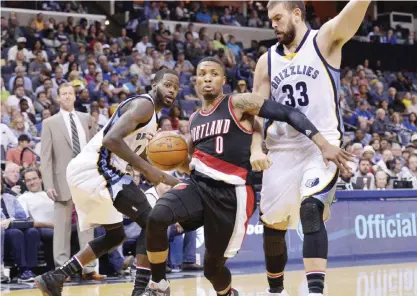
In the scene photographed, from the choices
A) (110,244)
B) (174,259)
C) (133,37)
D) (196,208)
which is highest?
(133,37)

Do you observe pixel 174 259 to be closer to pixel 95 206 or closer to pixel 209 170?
pixel 95 206

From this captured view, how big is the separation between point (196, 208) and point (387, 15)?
74.8ft

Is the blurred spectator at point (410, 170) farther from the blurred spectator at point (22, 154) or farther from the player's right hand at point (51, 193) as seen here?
the player's right hand at point (51, 193)

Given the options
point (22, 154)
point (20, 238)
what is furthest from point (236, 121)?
point (22, 154)

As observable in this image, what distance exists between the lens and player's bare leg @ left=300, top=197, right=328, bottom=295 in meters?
5.28

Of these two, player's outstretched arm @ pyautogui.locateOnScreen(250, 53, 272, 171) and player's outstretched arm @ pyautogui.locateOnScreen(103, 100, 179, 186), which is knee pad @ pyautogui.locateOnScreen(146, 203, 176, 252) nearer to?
player's outstretched arm @ pyautogui.locateOnScreen(103, 100, 179, 186)

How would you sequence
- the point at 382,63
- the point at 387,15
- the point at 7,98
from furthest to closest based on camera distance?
the point at 387,15, the point at 382,63, the point at 7,98

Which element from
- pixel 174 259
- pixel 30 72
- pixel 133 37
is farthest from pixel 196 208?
pixel 133 37

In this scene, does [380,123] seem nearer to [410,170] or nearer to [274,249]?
[410,170]

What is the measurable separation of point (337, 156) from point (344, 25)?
0.92 m

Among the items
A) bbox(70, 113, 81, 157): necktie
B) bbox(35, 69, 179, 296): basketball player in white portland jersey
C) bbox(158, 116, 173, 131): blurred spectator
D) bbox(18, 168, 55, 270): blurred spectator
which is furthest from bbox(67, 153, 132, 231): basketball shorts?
bbox(158, 116, 173, 131): blurred spectator

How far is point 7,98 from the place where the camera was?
1441 cm

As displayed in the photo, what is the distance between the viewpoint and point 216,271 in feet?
19.3

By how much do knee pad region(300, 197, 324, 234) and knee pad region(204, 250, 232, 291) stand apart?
2.58 ft
